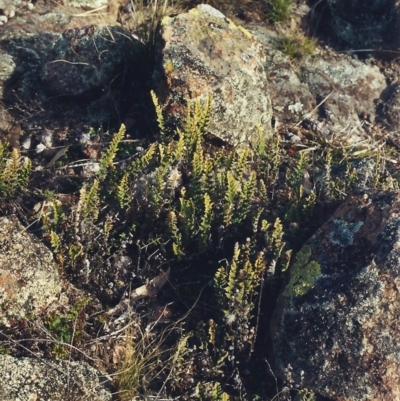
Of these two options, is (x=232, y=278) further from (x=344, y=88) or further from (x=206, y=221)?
(x=344, y=88)

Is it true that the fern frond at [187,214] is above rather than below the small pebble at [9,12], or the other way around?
below

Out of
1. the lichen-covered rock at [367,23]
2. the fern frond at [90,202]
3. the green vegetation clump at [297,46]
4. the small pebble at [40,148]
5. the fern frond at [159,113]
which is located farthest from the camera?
the lichen-covered rock at [367,23]

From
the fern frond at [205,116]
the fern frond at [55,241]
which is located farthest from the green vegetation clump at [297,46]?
the fern frond at [55,241]

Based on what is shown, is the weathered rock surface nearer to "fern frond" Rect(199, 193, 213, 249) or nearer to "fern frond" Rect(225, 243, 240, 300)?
"fern frond" Rect(199, 193, 213, 249)

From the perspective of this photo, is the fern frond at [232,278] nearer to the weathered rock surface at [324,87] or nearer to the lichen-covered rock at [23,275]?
the lichen-covered rock at [23,275]

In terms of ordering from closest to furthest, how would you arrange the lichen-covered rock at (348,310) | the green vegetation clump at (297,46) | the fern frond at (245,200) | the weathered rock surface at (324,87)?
the lichen-covered rock at (348,310)
the fern frond at (245,200)
the weathered rock surface at (324,87)
the green vegetation clump at (297,46)

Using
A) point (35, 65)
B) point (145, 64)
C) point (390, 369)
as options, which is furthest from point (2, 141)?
point (390, 369)

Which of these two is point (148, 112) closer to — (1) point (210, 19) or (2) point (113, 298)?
(1) point (210, 19)
